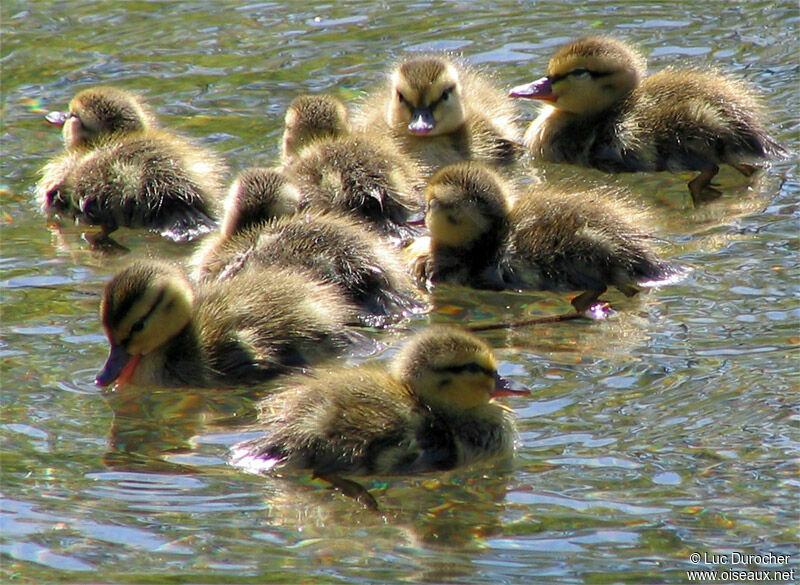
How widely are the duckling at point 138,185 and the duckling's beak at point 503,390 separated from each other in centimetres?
206

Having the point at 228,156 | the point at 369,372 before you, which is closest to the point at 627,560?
the point at 369,372

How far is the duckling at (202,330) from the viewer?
4.55 metres

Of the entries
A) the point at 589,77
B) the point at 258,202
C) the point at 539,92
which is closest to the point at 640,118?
the point at 589,77

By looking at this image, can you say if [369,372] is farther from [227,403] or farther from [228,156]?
[228,156]

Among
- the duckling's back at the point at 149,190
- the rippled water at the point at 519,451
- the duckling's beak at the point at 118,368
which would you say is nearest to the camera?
the rippled water at the point at 519,451

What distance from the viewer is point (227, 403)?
177 inches

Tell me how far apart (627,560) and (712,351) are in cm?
125

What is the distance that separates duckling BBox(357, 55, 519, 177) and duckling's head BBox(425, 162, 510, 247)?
0.85 metres

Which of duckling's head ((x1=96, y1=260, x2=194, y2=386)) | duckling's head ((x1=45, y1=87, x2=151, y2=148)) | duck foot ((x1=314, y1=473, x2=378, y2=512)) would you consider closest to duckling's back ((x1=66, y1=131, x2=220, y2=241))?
duckling's head ((x1=45, y1=87, x2=151, y2=148))

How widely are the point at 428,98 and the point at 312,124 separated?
1.82ft

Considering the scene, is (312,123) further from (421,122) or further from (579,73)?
(579,73)

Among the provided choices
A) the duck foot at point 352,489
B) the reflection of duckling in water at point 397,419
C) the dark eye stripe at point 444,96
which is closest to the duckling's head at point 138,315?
the reflection of duckling in water at point 397,419

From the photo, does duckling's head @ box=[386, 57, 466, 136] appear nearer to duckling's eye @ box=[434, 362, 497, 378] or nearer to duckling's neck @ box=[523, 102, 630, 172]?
duckling's neck @ box=[523, 102, 630, 172]

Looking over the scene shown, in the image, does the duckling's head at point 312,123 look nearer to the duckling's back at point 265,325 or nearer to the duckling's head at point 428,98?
the duckling's head at point 428,98
